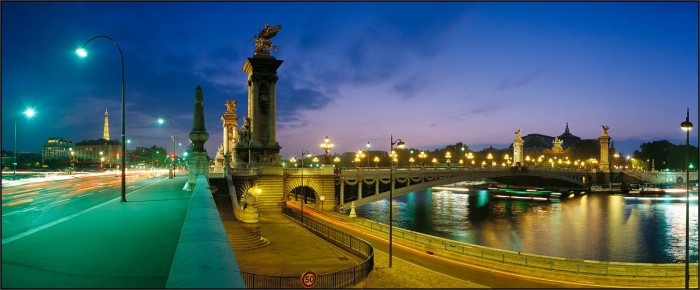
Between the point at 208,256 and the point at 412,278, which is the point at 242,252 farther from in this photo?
the point at 208,256

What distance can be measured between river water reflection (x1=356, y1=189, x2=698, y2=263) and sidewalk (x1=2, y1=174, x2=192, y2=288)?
1679 inches

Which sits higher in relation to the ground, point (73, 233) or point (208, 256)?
point (208, 256)

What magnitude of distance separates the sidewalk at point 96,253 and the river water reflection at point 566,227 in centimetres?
4265

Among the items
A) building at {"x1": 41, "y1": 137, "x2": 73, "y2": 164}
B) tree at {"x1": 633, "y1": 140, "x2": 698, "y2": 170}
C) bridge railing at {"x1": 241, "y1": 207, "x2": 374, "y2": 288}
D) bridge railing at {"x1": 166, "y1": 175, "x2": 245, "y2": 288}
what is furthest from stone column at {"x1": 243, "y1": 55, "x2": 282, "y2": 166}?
tree at {"x1": 633, "y1": 140, "x2": 698, "y2": 170}

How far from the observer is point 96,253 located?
757 centimetres

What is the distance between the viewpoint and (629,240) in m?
52.5

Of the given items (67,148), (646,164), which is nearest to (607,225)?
(646,164)

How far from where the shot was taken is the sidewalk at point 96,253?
602 centimetres

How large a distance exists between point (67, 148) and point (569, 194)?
190097 millimetres

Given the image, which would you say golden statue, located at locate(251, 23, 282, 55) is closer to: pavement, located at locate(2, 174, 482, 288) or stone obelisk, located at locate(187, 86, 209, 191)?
stone obelisk, located at locate(187, 86, 209, 191)

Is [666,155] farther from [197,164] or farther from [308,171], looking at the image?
[197,164]

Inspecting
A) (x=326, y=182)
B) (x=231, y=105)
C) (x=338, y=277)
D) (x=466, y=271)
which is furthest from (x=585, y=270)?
(x=231, y=105)

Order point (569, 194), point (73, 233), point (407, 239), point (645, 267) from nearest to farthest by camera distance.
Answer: point (73, 233)
point (645, 267)
point (407, 239)
point (569, 194)

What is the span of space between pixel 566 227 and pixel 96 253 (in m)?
64.8
